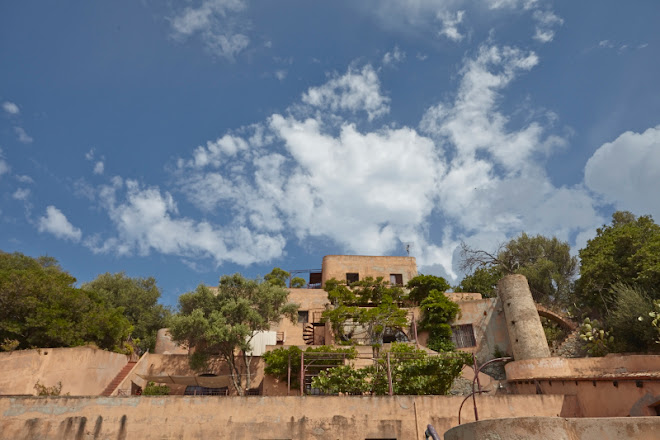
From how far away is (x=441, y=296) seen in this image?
2605cm

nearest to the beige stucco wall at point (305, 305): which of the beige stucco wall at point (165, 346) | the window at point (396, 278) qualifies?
the window at point (396, 278)

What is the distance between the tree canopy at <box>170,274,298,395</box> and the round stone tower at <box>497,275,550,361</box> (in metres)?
11.6

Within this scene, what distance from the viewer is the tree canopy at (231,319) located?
1889cm

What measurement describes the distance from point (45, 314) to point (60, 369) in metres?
2.25

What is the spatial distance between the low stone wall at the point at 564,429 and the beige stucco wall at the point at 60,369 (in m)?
15.9

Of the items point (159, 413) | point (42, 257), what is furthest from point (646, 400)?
point (42, 257)

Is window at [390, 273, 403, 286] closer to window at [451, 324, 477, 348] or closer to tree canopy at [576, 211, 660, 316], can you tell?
window at [451, 324, 477, 348]

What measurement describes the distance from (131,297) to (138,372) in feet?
38.1

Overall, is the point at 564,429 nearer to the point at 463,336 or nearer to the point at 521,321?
the point at 521,321

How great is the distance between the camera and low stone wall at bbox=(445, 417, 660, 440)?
18.3ft

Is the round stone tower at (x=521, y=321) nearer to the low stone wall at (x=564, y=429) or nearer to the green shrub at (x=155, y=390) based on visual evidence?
the low stone wall at (x=564, y=429)

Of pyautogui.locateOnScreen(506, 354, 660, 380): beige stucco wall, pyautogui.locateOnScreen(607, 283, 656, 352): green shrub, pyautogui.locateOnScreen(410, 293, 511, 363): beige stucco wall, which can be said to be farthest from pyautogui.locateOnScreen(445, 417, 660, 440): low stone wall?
pyautogui.locateOnScreen(410, 293, 511, 363): beige stucco wall

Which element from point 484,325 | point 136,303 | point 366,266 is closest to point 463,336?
point 484,325

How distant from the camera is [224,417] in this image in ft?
43.3
